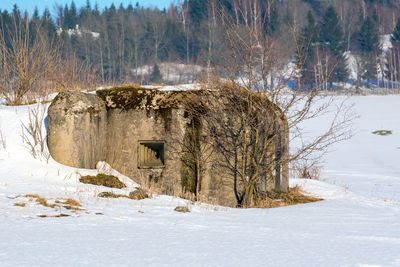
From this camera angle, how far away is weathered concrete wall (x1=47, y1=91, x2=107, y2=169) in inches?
337

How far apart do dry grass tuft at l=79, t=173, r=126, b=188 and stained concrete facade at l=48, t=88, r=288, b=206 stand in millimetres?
521

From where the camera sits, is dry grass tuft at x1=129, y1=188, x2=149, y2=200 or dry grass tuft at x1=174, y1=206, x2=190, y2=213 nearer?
dry grass tuft at x1=174, y1=206, x2=190, y2=213

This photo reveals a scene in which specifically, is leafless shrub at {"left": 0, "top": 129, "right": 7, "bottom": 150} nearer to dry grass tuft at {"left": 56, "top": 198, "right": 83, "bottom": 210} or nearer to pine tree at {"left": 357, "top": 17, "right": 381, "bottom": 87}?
dry grass tuft at {"left": 56, "top": 198, "right": 83, "bottom": 210}

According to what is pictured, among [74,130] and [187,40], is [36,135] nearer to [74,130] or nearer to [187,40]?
[74,130]

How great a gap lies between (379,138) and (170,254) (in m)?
24.5

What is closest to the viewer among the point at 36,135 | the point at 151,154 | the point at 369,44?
the point at 36,135

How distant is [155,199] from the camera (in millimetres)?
7434

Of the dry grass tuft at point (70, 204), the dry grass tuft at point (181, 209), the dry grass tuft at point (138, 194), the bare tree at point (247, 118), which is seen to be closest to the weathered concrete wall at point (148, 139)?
the bare tree at point (247, 118)

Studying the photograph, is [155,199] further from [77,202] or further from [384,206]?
[384,206]

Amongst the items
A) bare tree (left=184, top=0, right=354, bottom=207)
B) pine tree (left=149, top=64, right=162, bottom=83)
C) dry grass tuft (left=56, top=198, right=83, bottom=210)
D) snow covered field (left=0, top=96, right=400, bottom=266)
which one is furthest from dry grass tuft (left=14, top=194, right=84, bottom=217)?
pine tree (left=149, top=64, right=162, bottom=83)

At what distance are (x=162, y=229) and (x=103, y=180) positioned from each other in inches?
139

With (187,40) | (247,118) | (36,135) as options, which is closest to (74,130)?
(36,135)

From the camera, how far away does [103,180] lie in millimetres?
8227

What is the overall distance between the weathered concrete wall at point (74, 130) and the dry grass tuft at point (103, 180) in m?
0.52
